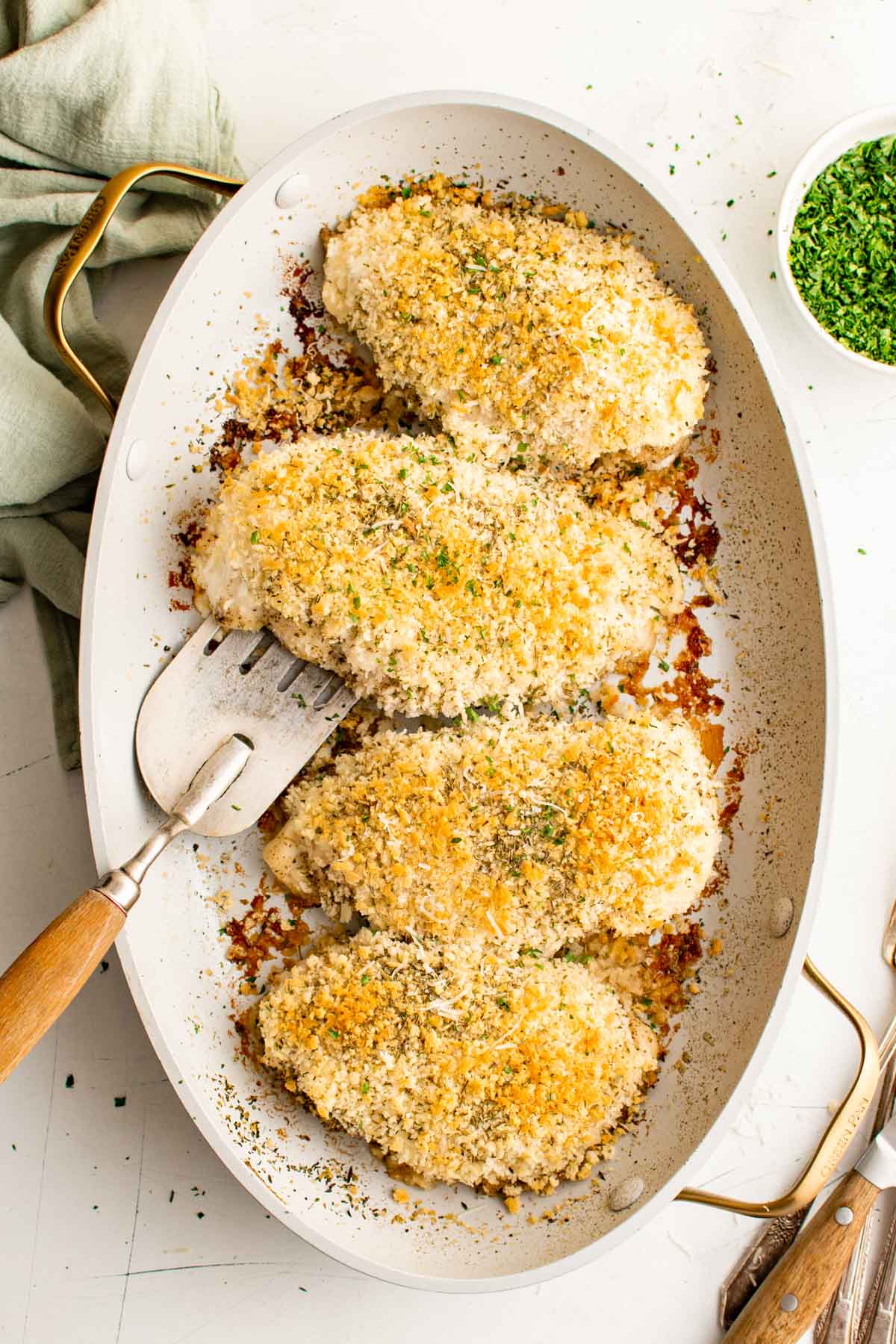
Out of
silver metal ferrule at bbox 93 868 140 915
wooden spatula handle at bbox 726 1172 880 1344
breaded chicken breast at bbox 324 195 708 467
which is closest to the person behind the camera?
silver metal ferrule at bbox 93 868 140 915

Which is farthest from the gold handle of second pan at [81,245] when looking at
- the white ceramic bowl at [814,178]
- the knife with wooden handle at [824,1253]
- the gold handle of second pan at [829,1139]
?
the knife with wooden handle at [824,1253]

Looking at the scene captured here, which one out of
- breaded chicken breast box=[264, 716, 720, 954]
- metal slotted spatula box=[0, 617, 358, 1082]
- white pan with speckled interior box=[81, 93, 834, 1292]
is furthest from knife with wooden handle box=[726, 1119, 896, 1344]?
metal slotted spatula box=[0, 617, 358, 1082]

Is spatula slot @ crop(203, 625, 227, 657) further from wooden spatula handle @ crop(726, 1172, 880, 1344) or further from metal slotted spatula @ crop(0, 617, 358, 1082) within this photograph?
wooden spatula handle @ crop(726, 1172, 880, 1344)

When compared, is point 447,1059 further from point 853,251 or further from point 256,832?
point 853,251

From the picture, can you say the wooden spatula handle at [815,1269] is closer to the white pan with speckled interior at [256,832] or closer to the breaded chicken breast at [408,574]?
the white pan with speckled interior at [256,832]

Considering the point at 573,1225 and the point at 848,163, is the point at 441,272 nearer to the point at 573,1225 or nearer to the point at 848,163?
the point at 848,163

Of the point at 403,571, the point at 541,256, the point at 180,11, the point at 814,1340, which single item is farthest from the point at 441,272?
the point at 814,1340

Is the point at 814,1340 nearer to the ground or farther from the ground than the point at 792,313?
nearer to the ground
